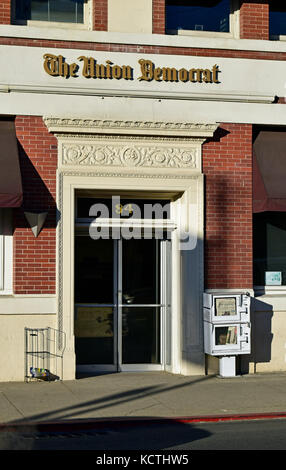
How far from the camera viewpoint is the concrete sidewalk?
10.9 meters

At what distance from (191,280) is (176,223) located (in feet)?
3.68

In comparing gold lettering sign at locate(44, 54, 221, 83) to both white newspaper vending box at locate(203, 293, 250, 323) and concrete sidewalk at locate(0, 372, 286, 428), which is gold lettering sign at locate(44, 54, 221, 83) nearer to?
white newspaper vending box at locate(203, 293, 250, 323)

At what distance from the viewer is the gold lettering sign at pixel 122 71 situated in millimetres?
14211

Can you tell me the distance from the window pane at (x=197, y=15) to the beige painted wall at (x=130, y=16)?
0.59m

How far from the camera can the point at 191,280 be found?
47.8 feet

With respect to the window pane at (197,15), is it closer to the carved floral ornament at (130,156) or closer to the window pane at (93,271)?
the carved floral ornament at (130,156)

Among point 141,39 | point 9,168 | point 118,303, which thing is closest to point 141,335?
point 118,303

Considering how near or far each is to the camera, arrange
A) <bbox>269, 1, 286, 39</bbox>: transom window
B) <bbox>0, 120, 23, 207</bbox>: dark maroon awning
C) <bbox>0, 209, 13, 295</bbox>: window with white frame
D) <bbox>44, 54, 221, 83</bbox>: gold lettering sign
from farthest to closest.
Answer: <bbox>269, 1, 286, 39</bbox>: transom window
<bbox>44, 54, 221, 83</bbox>: gold lettering sign
<bbox>0, 209, 13, 295</bbox>: window with white frame
<bbox>0, 120, 23, 207</bbox>: dark maroon awning

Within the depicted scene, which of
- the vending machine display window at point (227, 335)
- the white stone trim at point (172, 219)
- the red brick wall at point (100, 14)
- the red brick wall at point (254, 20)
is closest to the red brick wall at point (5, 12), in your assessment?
the red brick wall at point (100, 14)

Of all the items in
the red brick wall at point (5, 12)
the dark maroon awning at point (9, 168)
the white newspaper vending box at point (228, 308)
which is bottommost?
the white newspaper vending box at point (228, 308)

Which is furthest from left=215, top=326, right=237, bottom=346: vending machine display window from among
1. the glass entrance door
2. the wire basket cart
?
the wire basket cart

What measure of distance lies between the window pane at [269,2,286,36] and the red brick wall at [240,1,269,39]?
0.44 metres
